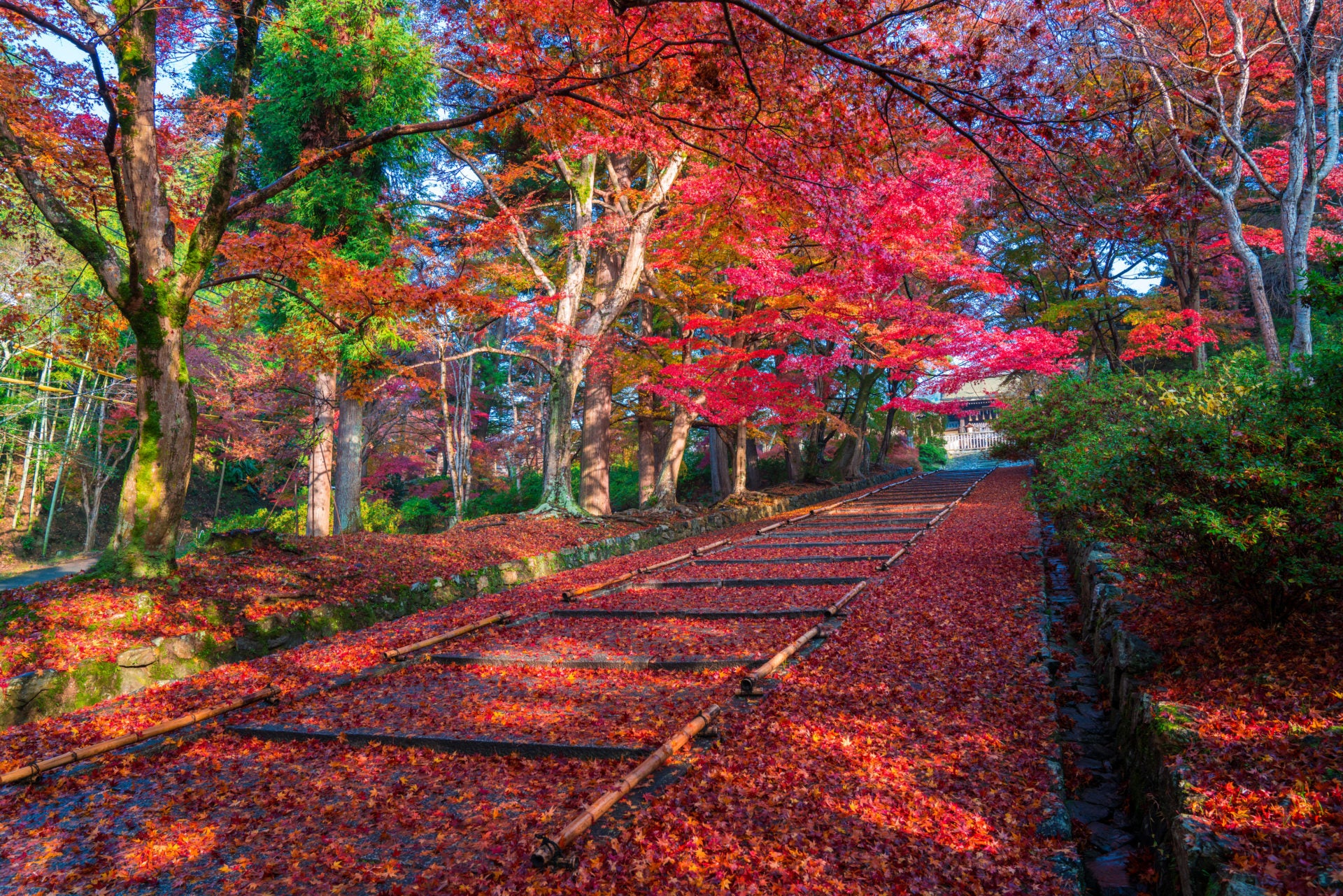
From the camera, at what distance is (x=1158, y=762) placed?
2715 millimetres

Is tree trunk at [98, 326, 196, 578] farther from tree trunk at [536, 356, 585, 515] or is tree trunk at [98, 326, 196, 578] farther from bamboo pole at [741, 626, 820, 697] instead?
tree trunk at [536, 356, 585, 515]

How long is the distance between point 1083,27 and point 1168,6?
5.74 ft

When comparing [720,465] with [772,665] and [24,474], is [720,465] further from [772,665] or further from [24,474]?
[24,474]

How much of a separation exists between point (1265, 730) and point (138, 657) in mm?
6837

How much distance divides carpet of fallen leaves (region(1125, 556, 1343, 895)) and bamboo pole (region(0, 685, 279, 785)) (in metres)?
4.74

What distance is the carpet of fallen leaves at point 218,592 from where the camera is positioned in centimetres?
526

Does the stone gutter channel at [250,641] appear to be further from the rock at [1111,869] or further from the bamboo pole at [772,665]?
the rock at [1111,869]

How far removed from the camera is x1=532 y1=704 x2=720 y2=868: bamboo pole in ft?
8.02

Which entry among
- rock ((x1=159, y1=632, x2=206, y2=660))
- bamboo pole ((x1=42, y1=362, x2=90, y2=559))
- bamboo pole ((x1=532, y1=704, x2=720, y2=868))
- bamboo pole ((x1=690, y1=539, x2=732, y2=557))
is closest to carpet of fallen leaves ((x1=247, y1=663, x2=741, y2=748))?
bamboo pole ((x1=532, y1=704, x2=720, y2=868))

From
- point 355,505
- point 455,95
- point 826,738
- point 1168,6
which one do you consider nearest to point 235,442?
point 355,505

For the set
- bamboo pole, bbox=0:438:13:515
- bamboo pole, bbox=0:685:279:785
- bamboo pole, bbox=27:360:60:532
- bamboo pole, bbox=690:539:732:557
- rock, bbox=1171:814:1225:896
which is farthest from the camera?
bamboo pole, bbox=0:438:13:515

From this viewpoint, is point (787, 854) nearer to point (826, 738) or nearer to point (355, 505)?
point (826, 738)

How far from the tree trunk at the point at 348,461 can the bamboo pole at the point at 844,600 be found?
9.71 meters

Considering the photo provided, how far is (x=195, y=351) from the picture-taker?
18578 mm
